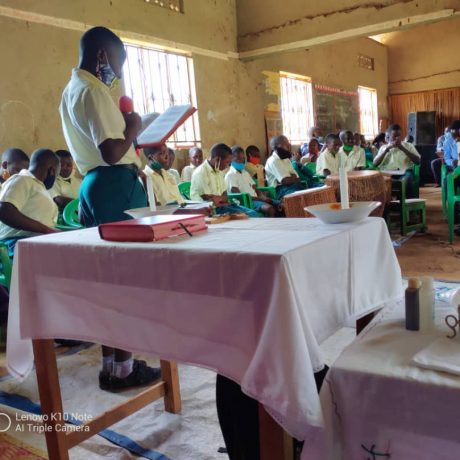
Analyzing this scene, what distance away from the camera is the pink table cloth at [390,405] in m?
0.82

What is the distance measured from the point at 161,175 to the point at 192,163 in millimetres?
2138

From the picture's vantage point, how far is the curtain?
11.2 metres

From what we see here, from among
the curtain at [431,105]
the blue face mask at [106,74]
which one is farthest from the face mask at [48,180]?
the curtain at [431,105]

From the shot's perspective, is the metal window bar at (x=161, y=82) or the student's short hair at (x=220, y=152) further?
the metal window bar at (x=161, y=82)

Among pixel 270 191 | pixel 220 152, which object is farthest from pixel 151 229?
pixel 270 191

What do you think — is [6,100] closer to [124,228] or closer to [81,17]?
[81,17]

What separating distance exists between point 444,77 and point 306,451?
1214 cm

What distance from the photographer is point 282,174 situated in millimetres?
5652

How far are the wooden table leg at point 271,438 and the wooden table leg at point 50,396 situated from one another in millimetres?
735

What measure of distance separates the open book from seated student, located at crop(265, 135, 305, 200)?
3918mm

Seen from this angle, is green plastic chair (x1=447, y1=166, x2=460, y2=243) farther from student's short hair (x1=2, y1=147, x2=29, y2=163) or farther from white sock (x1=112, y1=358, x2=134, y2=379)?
student's short hair (x1=2, y1=147, x2=29, y2=163)

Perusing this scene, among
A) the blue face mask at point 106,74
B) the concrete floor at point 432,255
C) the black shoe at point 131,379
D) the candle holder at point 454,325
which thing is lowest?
the concrete floor at point 432,255

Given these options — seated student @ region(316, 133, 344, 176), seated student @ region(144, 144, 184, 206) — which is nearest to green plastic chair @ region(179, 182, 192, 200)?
seated student @ region(144, 144, 184, 206)

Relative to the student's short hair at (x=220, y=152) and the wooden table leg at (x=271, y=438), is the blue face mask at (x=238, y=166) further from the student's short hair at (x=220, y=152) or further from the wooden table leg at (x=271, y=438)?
the wooden table leg at (x=271, y=438)
